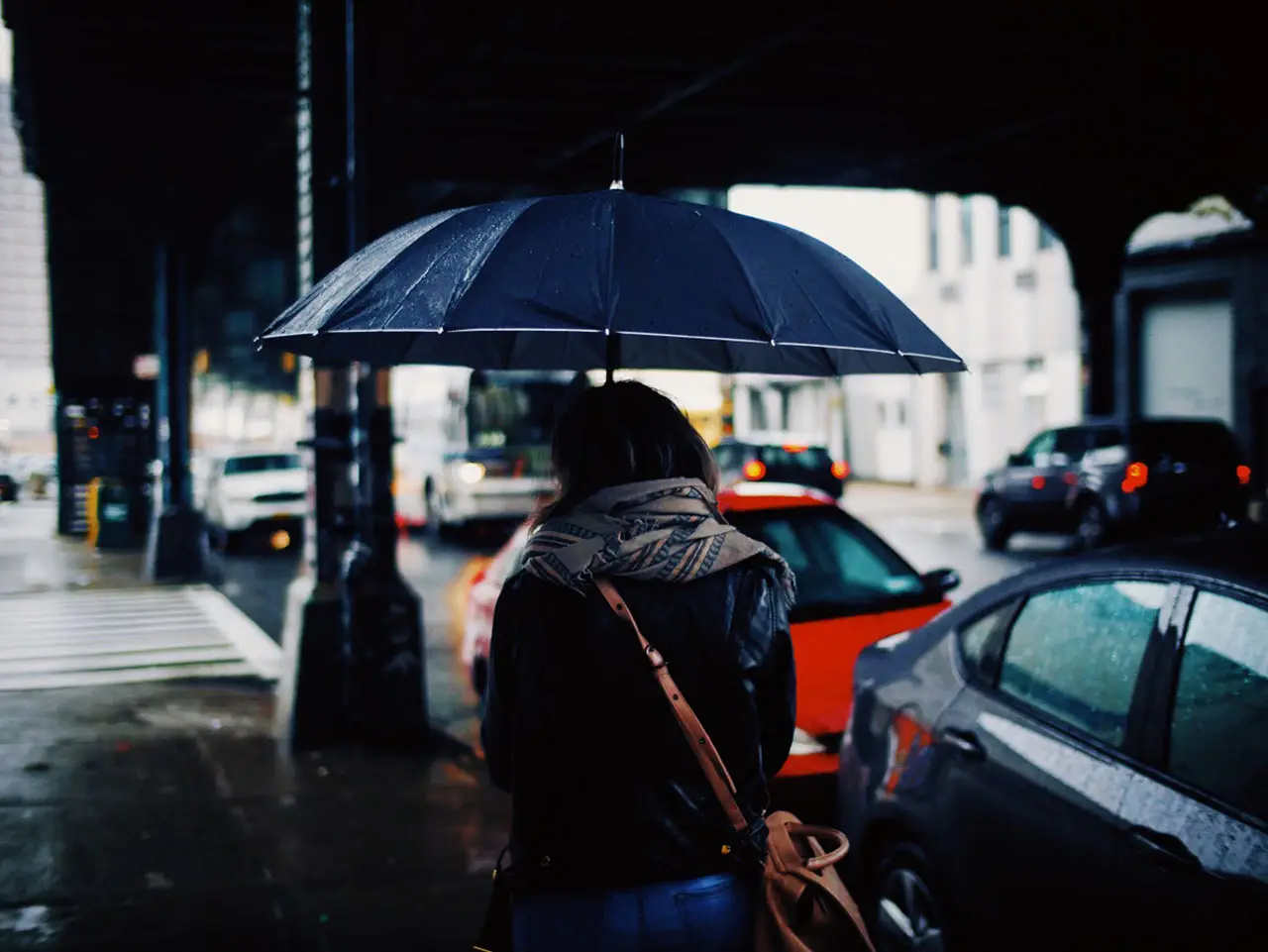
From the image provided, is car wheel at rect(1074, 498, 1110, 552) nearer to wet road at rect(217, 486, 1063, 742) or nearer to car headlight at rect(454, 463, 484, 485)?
wet road at rect(217, 486, 1063, 742)

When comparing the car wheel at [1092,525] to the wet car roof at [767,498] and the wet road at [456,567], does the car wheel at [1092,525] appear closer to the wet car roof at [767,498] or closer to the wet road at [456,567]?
the wet road at [456,567]

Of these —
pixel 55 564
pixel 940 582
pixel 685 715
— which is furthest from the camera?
pixel 55 564

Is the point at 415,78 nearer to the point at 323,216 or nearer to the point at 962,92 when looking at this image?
the point at 962,92

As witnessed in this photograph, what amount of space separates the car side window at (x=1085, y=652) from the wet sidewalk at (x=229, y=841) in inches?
92.1

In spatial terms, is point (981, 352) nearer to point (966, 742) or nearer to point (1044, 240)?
point (1044, 240)

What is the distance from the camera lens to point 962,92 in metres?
15.8

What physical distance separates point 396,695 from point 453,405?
17.0m

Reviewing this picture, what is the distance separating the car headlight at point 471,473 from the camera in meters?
22.2

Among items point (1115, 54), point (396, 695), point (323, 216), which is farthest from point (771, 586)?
point (1115, 54)

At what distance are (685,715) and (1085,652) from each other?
1.56 metres

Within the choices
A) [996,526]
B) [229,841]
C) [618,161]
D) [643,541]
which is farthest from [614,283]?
[996,526]

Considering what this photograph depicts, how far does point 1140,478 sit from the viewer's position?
685 inches

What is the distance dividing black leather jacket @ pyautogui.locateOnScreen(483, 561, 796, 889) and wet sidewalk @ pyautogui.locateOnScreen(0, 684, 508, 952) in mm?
2588

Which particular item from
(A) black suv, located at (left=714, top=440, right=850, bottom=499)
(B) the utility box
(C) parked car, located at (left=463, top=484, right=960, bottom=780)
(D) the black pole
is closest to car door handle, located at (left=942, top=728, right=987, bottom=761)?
(C) parked car, located at (left=463, top=484, right=960, bottom=780)
